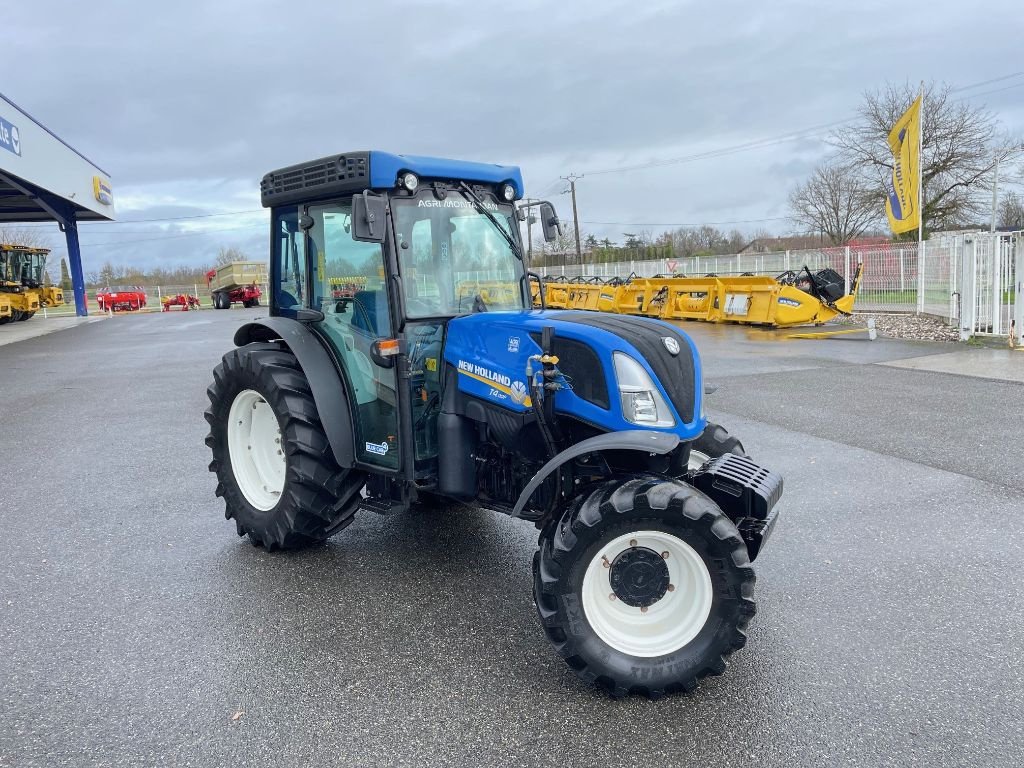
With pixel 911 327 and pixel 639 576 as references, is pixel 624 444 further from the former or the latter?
pixel 911 327

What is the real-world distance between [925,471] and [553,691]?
4230 millimetres

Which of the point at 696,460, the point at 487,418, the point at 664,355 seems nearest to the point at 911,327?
the point at 696,460

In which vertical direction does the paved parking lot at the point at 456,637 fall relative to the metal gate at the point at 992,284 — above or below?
below

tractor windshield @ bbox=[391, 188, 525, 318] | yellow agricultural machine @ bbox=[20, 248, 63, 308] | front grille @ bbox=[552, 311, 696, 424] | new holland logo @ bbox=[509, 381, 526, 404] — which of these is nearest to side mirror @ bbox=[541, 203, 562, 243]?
tractor windshield @ bbox=[391, 188, 525, 318]

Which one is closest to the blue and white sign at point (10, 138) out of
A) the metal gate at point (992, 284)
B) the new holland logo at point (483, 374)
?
the new holland logo at point (483, 374)

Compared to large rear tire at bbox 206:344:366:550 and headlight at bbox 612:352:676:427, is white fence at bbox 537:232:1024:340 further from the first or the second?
large rear tire at bbox 206:344:366:550

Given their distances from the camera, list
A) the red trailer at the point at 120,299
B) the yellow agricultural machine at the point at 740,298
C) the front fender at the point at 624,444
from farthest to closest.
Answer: the red trailer at the point at 120,299 < the yellow agricultural machine at the point at 740,298 < the front fender at the point at 624,444

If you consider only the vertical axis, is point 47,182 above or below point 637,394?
above

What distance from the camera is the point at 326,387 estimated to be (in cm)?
425

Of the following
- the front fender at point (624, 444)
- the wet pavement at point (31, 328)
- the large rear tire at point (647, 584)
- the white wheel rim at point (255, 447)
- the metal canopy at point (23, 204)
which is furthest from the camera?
the metal canopy at point (23, 204)

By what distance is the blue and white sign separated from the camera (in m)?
20.6

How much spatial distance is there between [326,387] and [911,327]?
15.5 m

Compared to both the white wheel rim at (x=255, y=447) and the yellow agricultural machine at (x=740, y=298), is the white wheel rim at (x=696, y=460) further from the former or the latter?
the yellow agricultural machine at (x=740, y=298)

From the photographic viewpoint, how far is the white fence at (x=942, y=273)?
12766 millimetres
